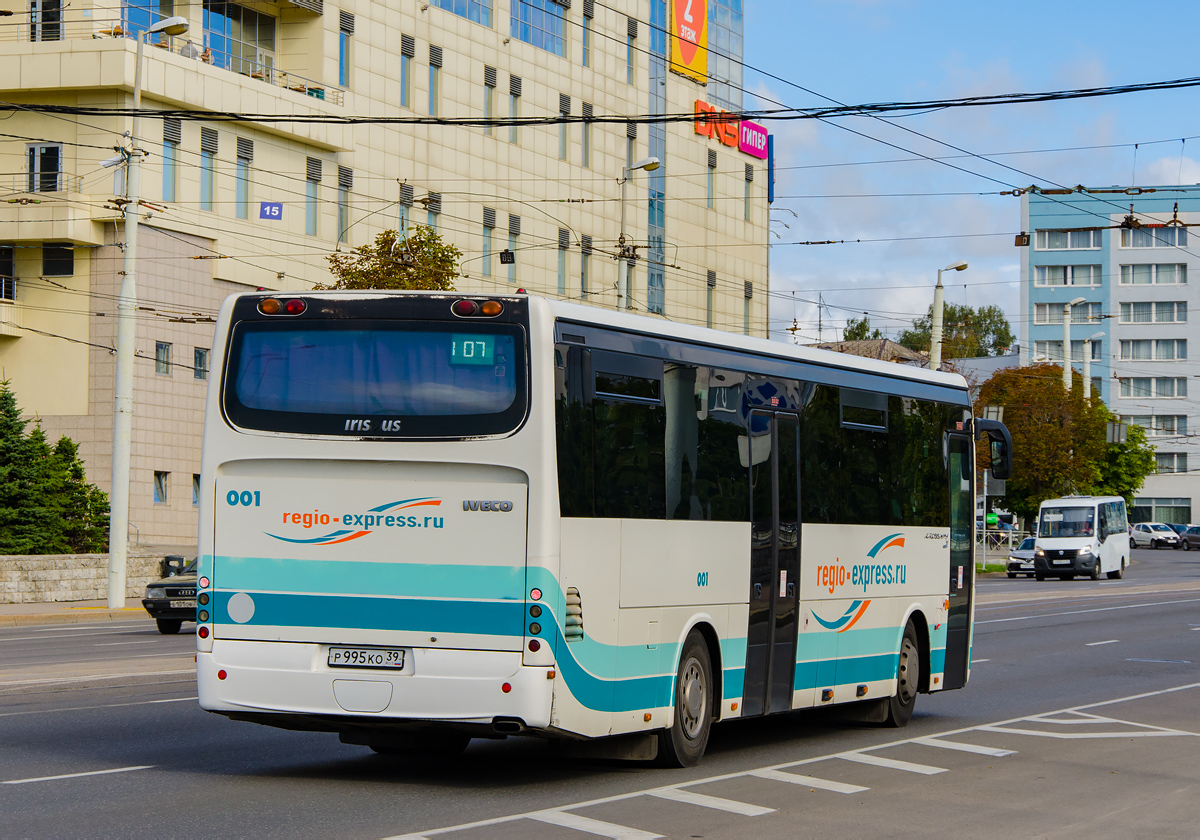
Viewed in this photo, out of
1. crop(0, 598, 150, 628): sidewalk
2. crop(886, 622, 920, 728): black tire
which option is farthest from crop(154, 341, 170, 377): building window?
crop(886, 622, 920, 728): black tire

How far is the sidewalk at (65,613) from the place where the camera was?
1175 inches

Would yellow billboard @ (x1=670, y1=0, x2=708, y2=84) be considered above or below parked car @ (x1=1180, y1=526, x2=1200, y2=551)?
above

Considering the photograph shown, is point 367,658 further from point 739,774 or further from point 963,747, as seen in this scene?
point 963,747

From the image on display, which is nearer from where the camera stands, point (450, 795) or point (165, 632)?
point (450, 795)

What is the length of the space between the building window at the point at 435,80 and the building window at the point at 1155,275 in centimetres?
7395

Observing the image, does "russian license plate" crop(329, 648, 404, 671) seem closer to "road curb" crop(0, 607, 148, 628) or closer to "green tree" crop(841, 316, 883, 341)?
"road curb" crop(0, 607, 148, 628)

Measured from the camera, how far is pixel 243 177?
48.2m

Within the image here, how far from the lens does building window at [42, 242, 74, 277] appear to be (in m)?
45.3

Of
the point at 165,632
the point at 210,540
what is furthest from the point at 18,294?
the point at 210,540

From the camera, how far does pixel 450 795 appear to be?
9930 millimetres

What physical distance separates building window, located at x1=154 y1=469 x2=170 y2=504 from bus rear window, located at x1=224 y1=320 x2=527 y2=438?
3772 centimetres

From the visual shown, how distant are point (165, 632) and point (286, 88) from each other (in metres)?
26.7

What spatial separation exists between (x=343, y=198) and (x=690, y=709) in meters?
42.7

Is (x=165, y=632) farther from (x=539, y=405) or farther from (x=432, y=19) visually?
(x=432, y=19)
